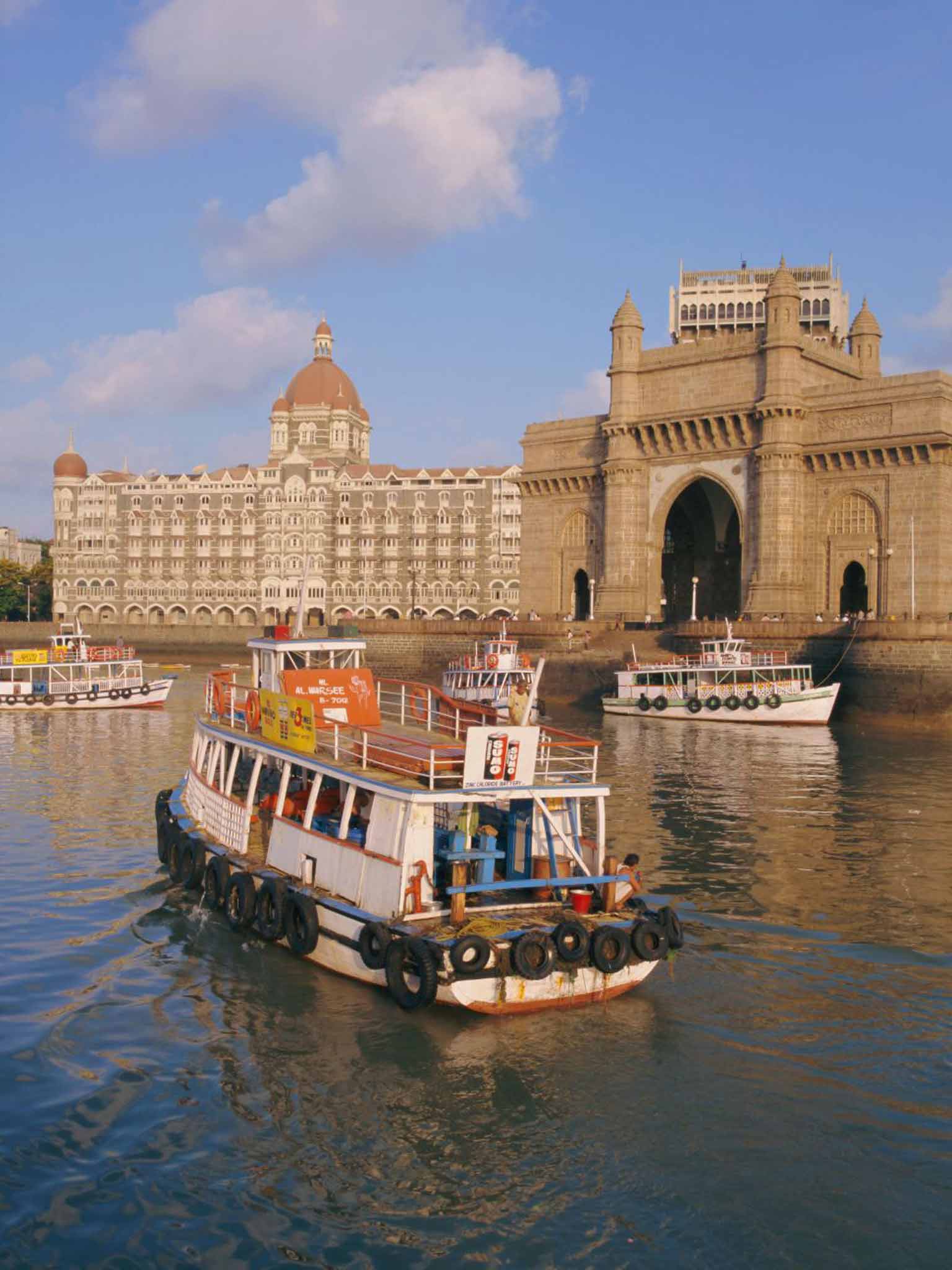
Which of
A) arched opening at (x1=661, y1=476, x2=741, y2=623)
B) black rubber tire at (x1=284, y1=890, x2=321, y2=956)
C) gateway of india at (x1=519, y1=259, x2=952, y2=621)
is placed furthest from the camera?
arched opening at (x1=661, y1=476, x2=741, y2=623)

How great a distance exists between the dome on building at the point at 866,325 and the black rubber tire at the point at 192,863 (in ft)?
225

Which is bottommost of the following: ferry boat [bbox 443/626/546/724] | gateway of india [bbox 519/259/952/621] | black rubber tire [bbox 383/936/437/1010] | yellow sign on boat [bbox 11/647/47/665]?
black rubber tire [bbox 383/936/437/1010]

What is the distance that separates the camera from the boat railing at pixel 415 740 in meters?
15.9

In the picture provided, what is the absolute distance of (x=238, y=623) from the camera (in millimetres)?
131375

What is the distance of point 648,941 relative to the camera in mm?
14031

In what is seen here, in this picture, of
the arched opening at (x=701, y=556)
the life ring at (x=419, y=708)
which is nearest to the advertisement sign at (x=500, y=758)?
the life ring at (x=419, y=708)

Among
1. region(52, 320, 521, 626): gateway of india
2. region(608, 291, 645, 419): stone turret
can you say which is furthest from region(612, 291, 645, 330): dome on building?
region(52, 320, 521, 626): gateway of india

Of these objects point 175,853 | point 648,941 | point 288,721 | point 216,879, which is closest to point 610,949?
point 648,941

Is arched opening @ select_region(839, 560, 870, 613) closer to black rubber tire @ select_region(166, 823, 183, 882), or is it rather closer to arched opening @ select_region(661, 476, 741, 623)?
arched opening @ select_region(661, 476, 741, 623)

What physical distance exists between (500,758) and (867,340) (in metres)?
69.7

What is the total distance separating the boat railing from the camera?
15.9 meters

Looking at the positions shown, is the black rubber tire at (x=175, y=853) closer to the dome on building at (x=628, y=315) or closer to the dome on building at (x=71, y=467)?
the dome on building at (x=628, y=315)

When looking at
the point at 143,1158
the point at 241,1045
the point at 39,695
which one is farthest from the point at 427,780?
the point at 39,695

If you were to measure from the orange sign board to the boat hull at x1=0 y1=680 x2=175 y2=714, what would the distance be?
40.9 meters
